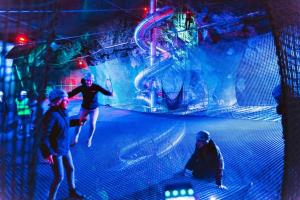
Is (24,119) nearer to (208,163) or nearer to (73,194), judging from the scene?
(73,194)

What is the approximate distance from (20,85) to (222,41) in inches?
558

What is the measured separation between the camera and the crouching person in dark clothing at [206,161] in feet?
11.8

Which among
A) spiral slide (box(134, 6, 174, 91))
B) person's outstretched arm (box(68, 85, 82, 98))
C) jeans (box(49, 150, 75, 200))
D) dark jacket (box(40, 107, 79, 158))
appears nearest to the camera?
dark jacket (box(40, 107, 79, 158))

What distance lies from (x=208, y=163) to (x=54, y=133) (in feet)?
7.00

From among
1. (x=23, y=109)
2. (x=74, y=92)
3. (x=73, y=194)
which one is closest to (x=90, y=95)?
(x=74, y=92)

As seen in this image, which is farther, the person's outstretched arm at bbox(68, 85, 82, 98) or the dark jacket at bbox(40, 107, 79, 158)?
the person's outstretched arm at bbox(68, 85, 82, 98)

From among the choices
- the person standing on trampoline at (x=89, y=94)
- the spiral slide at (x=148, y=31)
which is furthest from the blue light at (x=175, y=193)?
the spiral slide at (x=148, y=31)

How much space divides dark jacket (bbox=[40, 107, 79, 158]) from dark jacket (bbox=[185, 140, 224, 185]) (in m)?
1.85

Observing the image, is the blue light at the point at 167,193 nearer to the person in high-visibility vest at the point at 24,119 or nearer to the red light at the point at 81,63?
the person in high-visibility vest at the point at 24,119

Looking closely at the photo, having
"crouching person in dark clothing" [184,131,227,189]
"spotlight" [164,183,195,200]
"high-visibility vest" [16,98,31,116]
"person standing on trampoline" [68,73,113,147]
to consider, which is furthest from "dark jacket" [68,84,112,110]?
"spotlight" [164,183,195,200]

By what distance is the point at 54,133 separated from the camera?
113 inches

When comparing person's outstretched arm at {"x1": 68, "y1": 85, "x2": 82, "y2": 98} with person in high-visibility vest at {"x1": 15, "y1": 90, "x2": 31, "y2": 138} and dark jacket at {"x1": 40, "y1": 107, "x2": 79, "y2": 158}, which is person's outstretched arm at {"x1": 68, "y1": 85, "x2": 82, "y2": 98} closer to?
person in high-visibility vest at {"x1": 15, "y1": 90, "x2": 31, "y2": 138}

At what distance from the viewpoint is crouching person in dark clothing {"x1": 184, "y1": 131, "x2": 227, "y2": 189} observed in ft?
11.8

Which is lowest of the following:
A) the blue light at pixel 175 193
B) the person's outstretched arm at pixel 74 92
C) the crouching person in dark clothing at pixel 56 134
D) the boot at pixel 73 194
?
the boot at pixel 73 194
